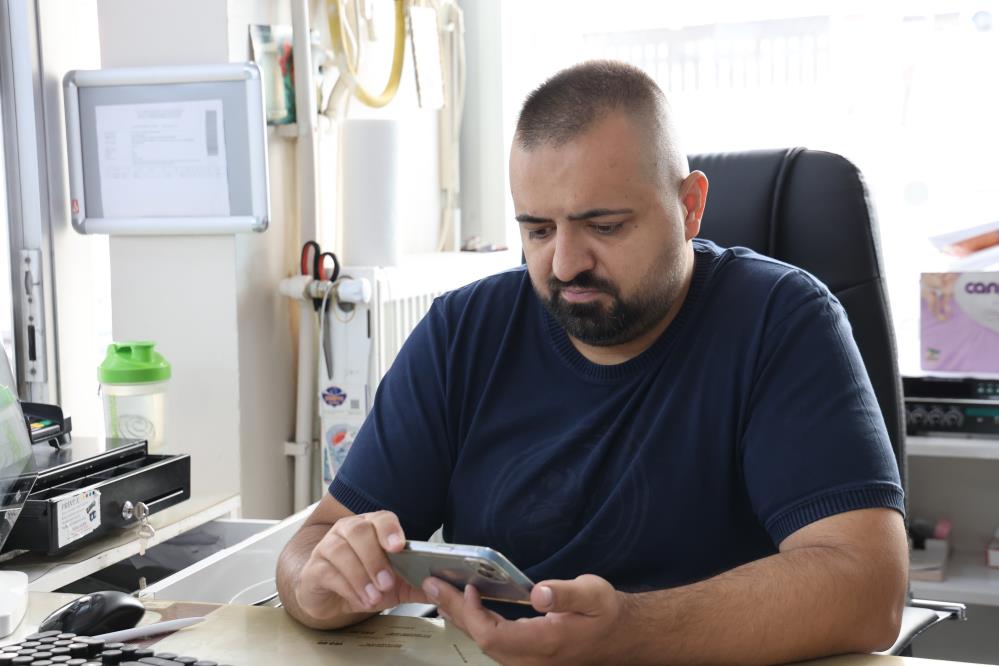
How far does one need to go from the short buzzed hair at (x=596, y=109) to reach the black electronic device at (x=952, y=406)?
1.13 meters

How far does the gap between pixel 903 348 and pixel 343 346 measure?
4.54 feet

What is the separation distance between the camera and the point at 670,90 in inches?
127

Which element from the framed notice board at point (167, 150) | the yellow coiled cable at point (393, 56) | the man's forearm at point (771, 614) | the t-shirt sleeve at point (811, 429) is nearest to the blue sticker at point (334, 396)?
the framed notice board at point (167, 150)

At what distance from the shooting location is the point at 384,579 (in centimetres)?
104

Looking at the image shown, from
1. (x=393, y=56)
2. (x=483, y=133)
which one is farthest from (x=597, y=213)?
(x=483, y=133)

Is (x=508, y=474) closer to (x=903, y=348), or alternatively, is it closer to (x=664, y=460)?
(x=664, y=460)

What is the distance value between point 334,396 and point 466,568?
1.59m

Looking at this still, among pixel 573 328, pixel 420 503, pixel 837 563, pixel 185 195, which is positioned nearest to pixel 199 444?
pixel 185 195

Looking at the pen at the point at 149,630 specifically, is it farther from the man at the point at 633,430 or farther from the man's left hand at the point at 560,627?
the man's left hand at the point at 560,627

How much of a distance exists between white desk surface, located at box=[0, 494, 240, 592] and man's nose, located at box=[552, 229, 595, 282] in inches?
28.7

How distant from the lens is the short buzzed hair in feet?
4.11

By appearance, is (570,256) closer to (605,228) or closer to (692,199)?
(605,228)

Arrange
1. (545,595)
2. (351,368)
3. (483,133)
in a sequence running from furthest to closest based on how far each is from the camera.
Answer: (483,133), (351,368), (545,595)

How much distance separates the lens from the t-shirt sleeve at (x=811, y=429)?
113 cm
